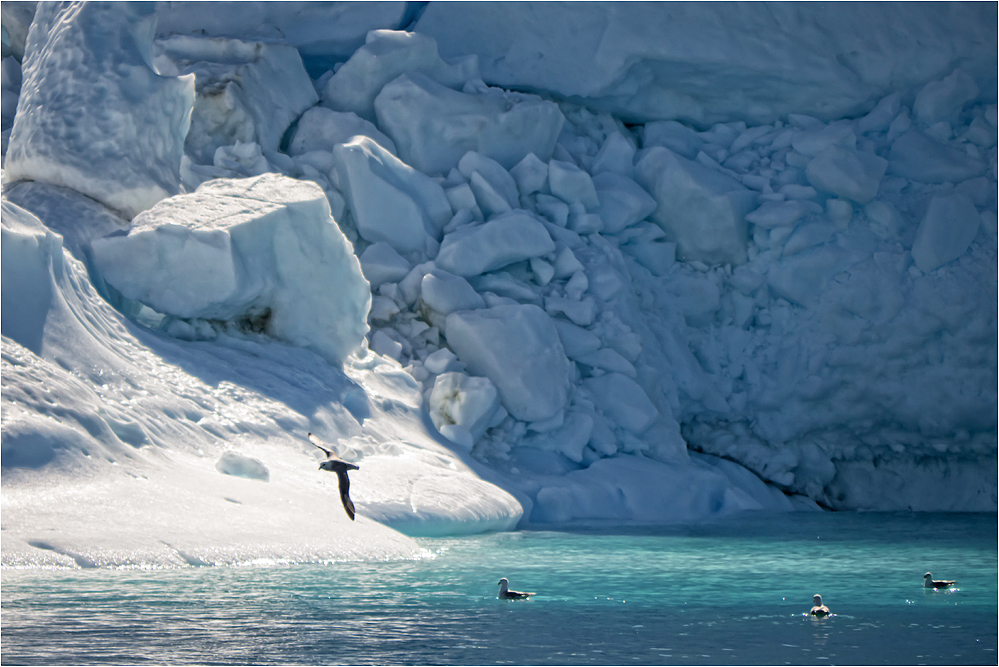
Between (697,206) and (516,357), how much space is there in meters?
3.86

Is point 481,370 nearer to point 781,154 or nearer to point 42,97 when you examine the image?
point 42,97

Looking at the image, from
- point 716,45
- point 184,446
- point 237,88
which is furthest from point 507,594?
point 716,45

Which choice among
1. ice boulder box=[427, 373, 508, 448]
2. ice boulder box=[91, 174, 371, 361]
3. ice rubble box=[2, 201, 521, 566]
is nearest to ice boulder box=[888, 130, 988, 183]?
ice boulder box=[427, 373, 508, 448]

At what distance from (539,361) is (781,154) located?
17.5 ft

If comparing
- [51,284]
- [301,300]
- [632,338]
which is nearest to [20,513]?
[51,284]

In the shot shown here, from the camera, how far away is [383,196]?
1177 cm

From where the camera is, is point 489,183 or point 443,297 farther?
point 489,183

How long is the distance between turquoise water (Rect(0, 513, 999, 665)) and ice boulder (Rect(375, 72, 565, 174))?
6410 millimetres

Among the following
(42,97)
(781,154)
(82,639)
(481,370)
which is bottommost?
(82,639)

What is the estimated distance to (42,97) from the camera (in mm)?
9789

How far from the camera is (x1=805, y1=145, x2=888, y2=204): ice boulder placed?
1343 centimetres

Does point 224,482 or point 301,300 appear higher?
point 301,300

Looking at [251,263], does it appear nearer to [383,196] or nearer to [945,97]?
[383,196]

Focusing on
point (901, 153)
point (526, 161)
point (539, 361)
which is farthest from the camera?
point (901, 153)
